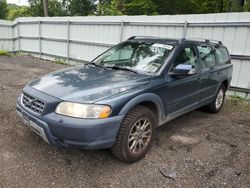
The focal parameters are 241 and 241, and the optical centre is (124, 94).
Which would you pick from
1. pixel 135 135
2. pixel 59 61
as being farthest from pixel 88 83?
pixel 59 61

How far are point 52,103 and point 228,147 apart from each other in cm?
278

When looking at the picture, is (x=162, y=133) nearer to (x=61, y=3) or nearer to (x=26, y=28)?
→ (x=26, y=28)

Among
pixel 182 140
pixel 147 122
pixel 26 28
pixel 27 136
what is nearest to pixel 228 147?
pixel 182 140

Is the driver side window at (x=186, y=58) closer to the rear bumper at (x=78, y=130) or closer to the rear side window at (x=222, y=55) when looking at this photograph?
the rear side window at (x=222, y=55)

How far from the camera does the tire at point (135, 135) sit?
2.94 m

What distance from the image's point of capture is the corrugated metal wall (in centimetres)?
661

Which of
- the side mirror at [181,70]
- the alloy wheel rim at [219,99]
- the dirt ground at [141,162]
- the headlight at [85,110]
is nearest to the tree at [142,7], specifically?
the alloy wheel rim at [219,99]

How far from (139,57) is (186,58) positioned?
2.71 ft

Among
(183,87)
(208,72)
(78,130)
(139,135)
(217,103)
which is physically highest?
(208,72)

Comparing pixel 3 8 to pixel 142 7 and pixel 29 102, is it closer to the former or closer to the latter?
pixel 142 7

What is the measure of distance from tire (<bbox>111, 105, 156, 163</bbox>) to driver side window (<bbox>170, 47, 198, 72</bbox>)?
915 mm

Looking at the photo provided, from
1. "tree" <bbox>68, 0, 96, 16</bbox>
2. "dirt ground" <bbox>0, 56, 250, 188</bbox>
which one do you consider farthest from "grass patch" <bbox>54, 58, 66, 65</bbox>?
"tree" <bbox>68, 0, 96, 16</bbox>

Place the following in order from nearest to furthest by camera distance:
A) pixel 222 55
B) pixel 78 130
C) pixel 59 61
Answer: pixel 78 130 < pixel 222 55 < pixel 59 61

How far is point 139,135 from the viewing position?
3217mm
